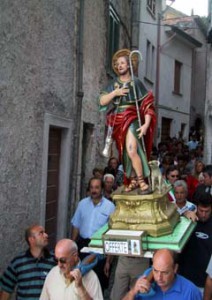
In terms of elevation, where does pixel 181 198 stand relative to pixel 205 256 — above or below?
above

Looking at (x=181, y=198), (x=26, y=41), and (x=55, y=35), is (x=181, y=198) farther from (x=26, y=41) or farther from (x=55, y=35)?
(x=55, y=35)

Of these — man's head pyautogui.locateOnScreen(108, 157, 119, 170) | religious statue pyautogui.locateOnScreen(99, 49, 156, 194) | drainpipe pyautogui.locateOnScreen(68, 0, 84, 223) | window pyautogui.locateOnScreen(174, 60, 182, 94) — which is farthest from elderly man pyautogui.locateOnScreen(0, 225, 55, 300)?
window pyautogui.locateOnScreen(174, 60, 182, 94)

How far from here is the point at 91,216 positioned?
5836 millimetres

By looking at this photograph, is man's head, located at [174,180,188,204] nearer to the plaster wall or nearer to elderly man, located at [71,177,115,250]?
elderly man, located at [71,177,115,250]

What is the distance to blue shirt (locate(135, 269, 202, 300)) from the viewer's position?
3.31m

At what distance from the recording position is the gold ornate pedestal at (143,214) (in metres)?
4.11

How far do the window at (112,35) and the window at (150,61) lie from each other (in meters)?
5.16

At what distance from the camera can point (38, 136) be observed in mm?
6871

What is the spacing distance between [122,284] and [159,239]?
100 centimetres

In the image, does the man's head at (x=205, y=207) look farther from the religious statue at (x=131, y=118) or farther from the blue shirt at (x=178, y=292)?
the blue shirt at (x=178, y=292)

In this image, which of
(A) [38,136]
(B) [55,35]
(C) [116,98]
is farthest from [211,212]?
(B) [55,35]

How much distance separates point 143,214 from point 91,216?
1707mm

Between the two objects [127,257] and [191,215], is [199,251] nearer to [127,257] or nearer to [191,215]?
[191,215]

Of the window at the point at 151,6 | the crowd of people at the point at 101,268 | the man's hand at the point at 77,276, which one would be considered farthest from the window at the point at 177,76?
the man's hand at the point at 77,276
